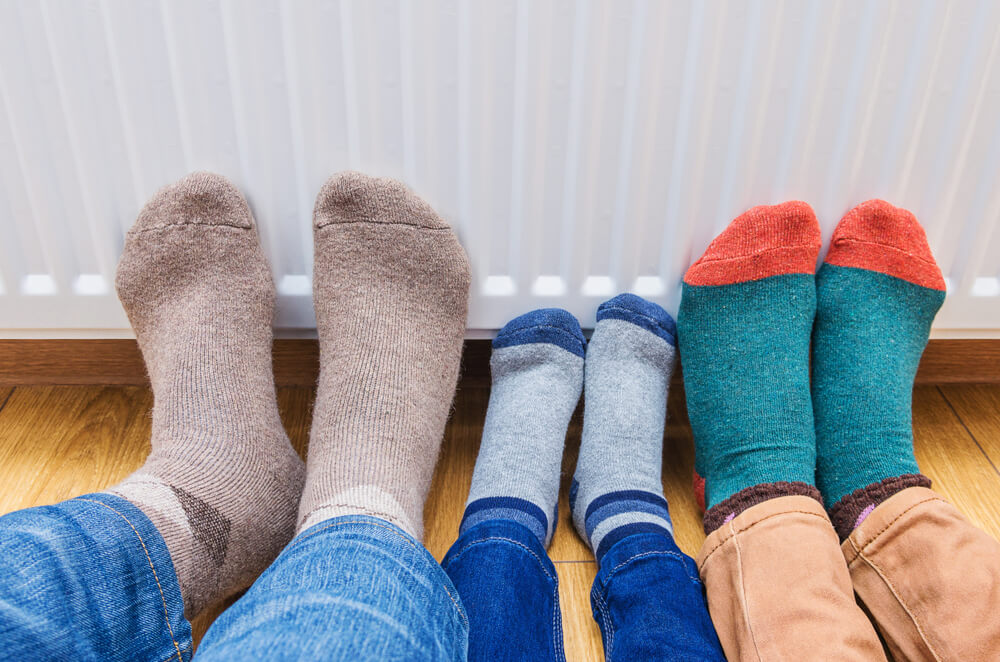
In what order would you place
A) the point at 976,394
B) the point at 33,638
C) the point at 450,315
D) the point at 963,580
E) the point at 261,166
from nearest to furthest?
the point at 33,638
the point at 963,580
the point at 261,166
the point at 450,315
the point at 976,394

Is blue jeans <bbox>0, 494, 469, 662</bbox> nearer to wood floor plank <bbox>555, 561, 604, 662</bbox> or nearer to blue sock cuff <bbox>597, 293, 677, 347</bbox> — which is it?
wood floor plank <bbox>555, 561, 604, 662</bbox>

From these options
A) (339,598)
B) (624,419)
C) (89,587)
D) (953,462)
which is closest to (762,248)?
(624,419)

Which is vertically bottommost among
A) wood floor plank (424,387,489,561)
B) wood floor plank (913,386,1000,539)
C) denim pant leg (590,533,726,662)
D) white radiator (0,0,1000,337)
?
wood floor plank (424,387,489,561)

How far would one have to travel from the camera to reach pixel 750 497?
65 centimetres

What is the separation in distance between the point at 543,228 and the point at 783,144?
24cm

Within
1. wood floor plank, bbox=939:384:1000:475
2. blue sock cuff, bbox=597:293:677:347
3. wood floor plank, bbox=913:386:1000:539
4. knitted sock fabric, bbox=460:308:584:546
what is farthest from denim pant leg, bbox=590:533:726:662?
wood floor plank, bbox=939:384:1000:475

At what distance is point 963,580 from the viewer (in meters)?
0.52

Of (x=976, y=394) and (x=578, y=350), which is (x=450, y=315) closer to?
(x=578, y=350)

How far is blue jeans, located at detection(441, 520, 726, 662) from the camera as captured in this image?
505 mm

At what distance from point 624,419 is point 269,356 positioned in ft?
1.28

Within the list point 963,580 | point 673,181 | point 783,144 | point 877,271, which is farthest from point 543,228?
point 963,580

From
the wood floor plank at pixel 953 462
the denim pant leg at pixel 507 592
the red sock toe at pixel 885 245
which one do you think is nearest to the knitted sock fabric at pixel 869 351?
the red sock toe at pixel 885 245

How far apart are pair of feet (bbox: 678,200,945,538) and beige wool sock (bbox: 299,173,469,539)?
269 millimetres

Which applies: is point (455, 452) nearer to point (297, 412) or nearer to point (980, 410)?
point (297, 412)
